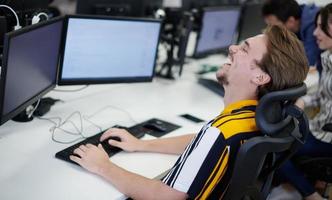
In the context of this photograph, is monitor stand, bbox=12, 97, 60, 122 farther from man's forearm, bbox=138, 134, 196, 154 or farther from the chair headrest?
the chair headrest

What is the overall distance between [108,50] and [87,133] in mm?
445

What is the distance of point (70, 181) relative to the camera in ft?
3.90

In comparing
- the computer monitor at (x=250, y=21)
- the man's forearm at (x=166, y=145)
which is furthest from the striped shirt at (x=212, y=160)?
the computer monitor at (x=250, y=21)

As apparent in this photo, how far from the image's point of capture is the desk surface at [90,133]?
3.78 ft

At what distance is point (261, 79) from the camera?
121 cm

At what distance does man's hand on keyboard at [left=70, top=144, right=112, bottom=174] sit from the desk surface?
0.03 m

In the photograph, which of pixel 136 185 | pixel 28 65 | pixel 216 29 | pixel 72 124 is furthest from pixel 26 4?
pixel 216 29

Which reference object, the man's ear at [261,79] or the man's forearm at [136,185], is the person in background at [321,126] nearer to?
the man's ear at [261,79]

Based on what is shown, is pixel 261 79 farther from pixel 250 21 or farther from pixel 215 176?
pixel 250 21

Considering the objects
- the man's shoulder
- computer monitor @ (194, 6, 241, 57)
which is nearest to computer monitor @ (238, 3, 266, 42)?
computer monitor @ (194, 6, 241, 57)

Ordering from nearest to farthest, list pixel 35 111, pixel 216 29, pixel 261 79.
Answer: pixel 261 79, pixel 35 111, pixel 216 29

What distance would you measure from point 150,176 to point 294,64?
1.95ft

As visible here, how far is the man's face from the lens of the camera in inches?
48.6

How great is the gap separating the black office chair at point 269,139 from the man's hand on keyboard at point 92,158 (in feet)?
1.36
